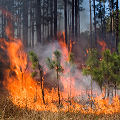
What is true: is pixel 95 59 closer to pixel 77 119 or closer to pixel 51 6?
pixel 77 119

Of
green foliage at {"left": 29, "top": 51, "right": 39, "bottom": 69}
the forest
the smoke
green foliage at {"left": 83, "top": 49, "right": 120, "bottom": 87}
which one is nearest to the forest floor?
the forest

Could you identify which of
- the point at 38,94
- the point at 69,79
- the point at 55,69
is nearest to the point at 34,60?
the point at 55,69

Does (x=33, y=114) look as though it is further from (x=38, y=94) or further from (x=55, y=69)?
(x=38, y=94)

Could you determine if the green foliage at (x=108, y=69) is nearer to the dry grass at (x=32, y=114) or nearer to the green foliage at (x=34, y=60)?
the dry grass at (x=32, y=114)

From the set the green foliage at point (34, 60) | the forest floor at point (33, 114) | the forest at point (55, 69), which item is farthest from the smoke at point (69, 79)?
the forest floor at point (33, 114)

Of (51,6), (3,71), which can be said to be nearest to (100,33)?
(51,6)

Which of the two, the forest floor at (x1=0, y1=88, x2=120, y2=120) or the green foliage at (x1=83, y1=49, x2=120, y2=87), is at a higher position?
the green foliage at (x1=83, y1=49, x2=120, y2=87)

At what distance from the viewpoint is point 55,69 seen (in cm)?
981

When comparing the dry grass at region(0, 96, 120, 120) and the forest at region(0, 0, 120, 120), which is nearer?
the dry grass at region(0, 96, 120, 120)

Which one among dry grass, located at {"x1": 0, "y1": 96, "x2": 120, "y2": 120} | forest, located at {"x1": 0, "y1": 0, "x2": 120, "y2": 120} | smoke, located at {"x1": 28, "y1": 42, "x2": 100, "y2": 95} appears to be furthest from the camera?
smoke, located at {"x1": 28, "y1": 42, "x2": 100, "y2": 95}

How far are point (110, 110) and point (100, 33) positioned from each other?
21.7m

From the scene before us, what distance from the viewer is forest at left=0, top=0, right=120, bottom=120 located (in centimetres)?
771

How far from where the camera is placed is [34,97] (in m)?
10.4

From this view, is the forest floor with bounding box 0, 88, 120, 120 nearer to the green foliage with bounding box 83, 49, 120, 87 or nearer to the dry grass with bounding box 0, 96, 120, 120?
the dry grass with bounding box 0, 96, 120, 120
